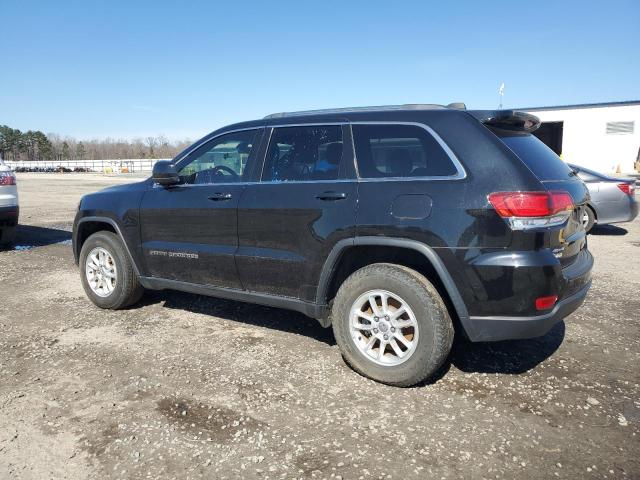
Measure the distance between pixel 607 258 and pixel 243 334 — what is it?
603cm

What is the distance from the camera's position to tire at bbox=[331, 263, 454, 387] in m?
3.08

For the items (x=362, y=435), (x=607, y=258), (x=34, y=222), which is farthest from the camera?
(x=34, y=222)

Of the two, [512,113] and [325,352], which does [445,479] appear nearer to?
[325,352]

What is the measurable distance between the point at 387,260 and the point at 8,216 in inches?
289

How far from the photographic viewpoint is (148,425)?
281 centimetres

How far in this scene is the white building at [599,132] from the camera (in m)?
30.9

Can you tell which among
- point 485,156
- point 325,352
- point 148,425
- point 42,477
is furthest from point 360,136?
point 42,477

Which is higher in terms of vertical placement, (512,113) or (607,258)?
(512,113)

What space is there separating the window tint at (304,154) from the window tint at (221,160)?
0.25 metres

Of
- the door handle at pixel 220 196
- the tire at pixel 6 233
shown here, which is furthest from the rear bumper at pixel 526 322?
the tire at pixel 6 233

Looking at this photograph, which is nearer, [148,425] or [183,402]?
[148,425]

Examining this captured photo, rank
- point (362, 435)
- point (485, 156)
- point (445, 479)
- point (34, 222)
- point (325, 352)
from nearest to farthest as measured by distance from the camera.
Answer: point (445, 479)
point (362, 435)
point (485, 156)
point (325, 352)
point (34, 222)

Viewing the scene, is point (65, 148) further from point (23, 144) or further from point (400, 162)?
point (400, 162)

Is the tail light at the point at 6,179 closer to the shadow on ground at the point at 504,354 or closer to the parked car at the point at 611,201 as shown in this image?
the shadow on ground at the point at 504,354
